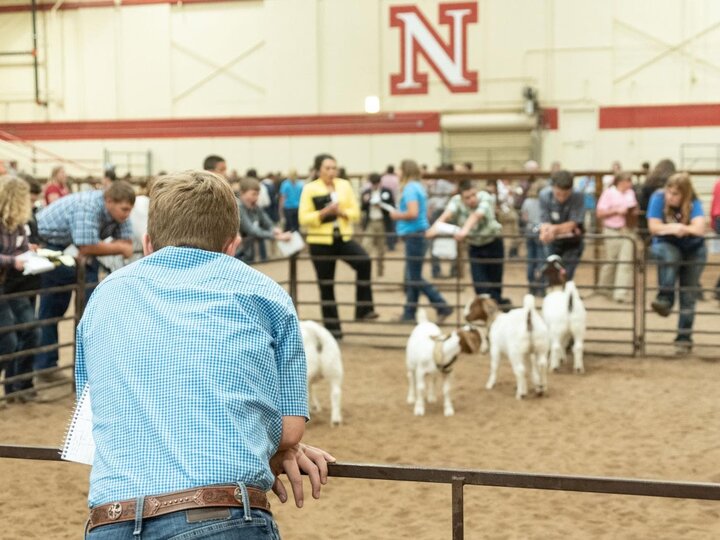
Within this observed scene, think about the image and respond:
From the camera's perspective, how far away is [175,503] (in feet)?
6.19

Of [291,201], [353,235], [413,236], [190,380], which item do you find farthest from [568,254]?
[291,201]

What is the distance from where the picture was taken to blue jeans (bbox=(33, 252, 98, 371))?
821cm

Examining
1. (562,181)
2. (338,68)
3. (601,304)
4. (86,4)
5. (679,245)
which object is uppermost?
(86,4)

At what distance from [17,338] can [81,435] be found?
5.87 meters

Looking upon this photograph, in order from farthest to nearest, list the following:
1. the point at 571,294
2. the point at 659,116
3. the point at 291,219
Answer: the point at 659,116 < the point at 291,219 < the point at 571,294

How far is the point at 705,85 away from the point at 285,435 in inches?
852

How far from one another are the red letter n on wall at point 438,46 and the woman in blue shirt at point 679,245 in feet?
45.6

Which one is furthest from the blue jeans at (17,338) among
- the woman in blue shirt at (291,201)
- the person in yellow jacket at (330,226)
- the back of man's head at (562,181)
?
the woman in blue shirt at (291,201)

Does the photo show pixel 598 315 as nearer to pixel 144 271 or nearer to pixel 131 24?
pixel 144 271

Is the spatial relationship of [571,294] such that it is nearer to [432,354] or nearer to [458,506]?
[432,354]

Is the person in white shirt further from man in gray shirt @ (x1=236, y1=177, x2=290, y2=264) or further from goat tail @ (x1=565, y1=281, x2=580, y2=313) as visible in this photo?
man in gray shirt @ (x1=236, y1=177, x2=290, y2=264)

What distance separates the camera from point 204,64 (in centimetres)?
2486

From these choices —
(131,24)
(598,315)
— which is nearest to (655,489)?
(598,315)

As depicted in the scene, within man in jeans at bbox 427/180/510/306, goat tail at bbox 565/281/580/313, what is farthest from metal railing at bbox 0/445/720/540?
man in jeans at bbox 427/180/510/306
